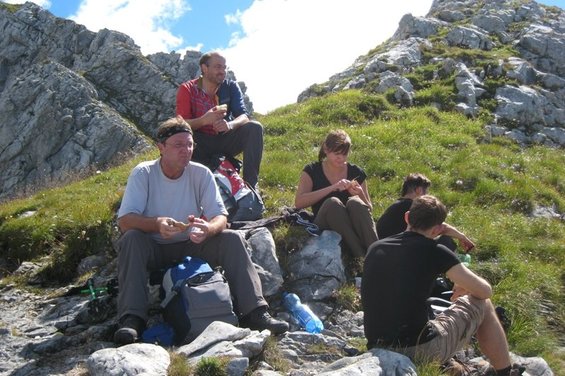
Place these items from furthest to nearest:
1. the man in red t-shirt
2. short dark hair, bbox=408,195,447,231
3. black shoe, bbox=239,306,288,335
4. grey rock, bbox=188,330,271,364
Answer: the man in red t-shirt, black shoe, bbox=239,306,288,335, short dark hair, bbox=408,195,447,231, grey rock, bbox=188,330,271,364

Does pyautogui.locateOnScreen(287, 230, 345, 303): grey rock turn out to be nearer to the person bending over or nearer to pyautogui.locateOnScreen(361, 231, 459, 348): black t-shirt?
the person bending over

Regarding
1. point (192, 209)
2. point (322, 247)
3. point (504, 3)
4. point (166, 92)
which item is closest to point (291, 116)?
point (322, 247)

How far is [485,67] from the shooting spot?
22.2m

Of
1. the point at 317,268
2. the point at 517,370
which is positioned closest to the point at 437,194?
the point at 317,268

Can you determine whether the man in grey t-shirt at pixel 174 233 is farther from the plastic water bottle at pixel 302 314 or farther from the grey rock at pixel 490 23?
the grey rock at pixel 490 23

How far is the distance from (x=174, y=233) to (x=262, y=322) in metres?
1.50

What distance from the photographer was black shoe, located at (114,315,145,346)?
6211mm

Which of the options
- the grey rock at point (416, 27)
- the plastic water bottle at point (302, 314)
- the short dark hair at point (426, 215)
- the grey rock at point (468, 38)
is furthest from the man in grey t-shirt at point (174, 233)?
the grey rock at point (416, 27)

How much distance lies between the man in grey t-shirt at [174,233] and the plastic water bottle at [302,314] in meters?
0.72

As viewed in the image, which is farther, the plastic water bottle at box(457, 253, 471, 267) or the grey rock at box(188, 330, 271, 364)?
the plastic water bottle at box(457, 253, 471, 267)

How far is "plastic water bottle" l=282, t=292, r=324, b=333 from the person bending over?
4.93 feet

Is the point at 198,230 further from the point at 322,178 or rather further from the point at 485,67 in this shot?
the point at 485,67

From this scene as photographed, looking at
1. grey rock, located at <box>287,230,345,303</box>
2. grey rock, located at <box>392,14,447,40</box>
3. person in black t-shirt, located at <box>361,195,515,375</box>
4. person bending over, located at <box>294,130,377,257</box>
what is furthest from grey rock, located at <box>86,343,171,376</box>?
grey rock, located at <box>392,14,447,40</box>

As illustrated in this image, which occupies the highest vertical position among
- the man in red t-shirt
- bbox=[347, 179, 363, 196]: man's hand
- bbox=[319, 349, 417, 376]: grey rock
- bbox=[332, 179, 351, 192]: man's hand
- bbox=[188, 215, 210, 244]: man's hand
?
the man in red t-shirt
